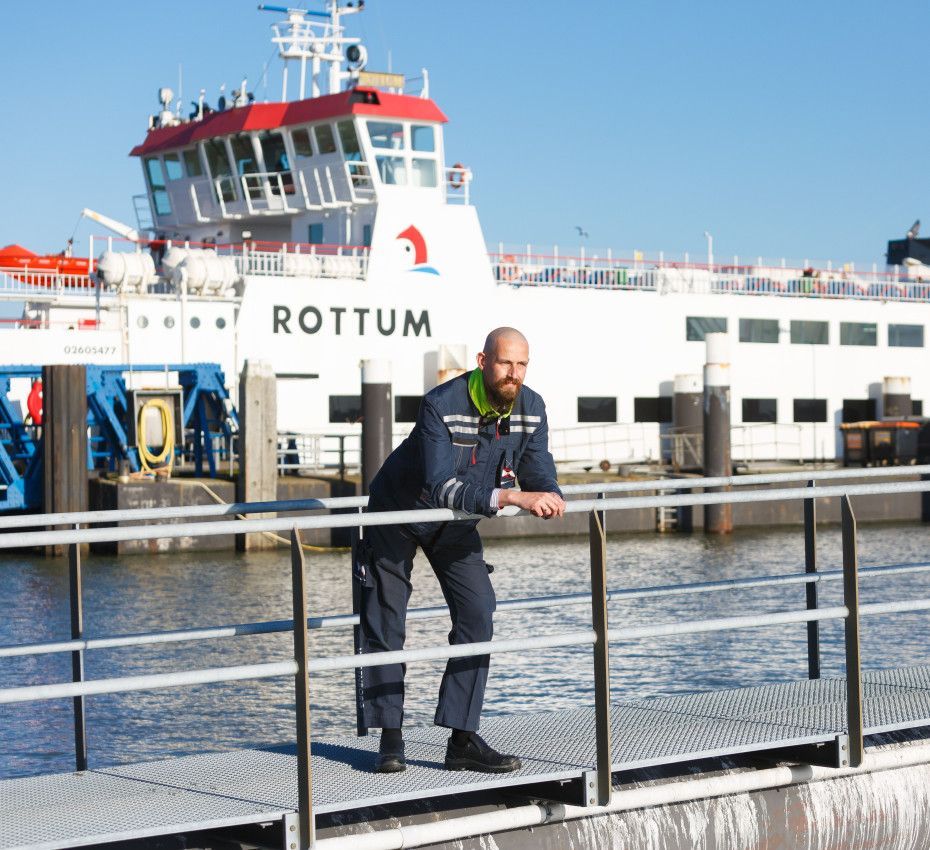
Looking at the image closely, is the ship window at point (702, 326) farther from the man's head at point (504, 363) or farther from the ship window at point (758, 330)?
the man's head at point (504, 363)

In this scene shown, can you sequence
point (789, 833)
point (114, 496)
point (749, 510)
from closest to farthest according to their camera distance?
point (789, 833) < point (114, 496) < point (749, 510)

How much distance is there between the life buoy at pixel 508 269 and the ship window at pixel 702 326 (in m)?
4.31

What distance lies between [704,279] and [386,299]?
27.7 ft

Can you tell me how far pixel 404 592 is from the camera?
5137 mm

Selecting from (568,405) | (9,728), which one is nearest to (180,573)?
(9,728)

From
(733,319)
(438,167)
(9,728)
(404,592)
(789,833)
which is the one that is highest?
(438,167)

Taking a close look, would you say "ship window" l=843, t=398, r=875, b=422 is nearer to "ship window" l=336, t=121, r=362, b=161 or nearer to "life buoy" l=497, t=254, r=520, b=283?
"life buoy" l=497, t=254, r=520, b=283

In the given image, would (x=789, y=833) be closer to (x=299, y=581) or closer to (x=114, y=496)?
(x=299, y=581)

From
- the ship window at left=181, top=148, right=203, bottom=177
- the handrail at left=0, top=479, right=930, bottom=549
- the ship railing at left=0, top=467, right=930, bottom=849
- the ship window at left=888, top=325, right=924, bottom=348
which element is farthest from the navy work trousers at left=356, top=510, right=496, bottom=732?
the ship window at left=888, top=325, right=924, bottom=348

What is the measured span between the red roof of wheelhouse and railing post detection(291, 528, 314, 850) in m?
26.8

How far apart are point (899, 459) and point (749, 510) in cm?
496

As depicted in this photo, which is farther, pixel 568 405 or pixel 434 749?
pixel 568 405

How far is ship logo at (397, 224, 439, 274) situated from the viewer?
3002 cm

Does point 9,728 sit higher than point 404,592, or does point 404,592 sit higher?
point 404,592
